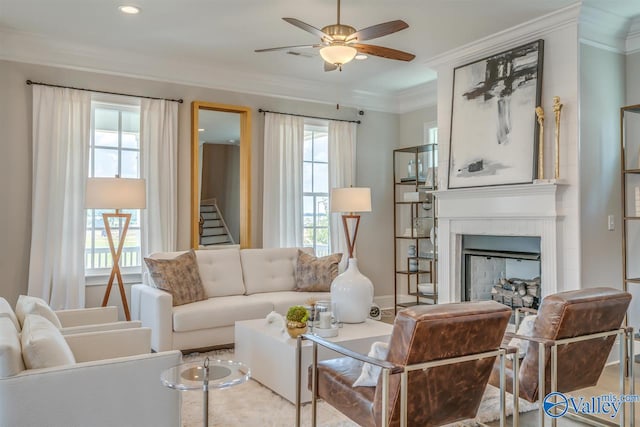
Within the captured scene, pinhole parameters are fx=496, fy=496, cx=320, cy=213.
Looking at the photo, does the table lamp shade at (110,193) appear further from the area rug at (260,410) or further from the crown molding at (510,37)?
the crown molding at (510,37)

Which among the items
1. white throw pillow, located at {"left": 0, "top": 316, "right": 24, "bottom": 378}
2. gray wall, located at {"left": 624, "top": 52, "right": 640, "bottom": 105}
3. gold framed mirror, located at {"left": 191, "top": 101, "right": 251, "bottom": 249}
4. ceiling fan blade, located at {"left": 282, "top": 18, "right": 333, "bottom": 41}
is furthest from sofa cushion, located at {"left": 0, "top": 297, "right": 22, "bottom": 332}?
gray wall, located at {"left": 624, "top": 52, "right": 640, "bottom": 105}

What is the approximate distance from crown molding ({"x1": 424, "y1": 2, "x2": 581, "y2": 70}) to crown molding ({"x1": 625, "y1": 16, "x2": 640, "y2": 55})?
0.67 meters

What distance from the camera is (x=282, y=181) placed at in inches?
237

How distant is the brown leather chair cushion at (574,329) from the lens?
233 centimetres

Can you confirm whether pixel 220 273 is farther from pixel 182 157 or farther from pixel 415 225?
pixel 415 225

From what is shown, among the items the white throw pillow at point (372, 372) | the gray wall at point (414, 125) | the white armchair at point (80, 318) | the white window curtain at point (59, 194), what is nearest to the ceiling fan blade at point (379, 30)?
the white throw pillow at point (372, 372)

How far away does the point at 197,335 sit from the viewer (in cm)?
432

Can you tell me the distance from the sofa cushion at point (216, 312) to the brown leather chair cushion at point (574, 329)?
101 inches

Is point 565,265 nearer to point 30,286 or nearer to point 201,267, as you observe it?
point 201,267

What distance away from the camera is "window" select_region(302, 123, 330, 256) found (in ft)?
20.8

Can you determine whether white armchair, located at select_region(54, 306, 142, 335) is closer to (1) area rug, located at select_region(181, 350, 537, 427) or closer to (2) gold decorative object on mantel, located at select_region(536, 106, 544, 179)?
(1) area rug, located at select_region(181, 350, 537, 427)

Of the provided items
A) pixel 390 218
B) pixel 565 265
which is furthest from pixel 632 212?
pixel 390 218

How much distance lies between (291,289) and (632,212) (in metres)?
3.34

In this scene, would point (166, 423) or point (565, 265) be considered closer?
point (166, 423)
